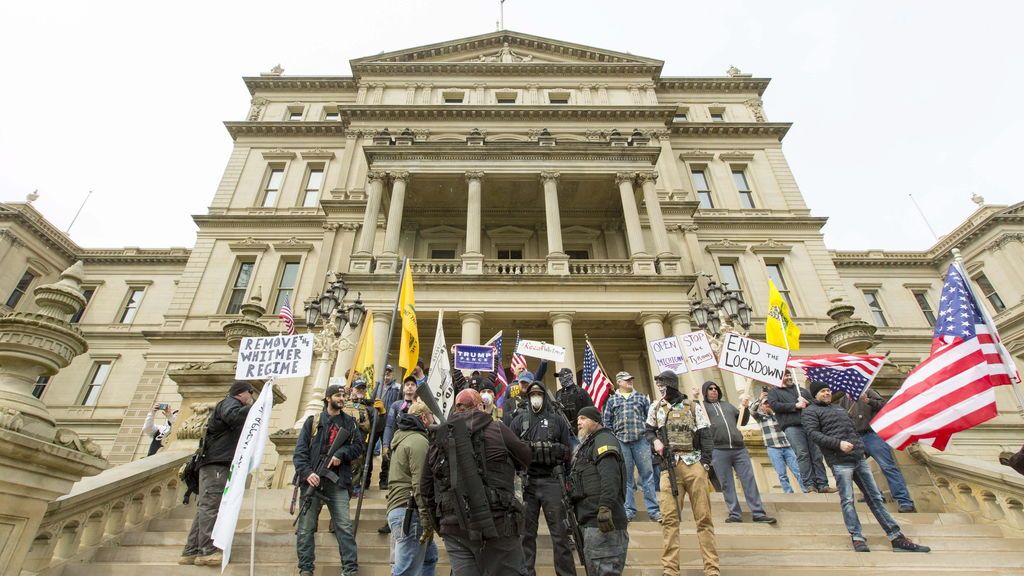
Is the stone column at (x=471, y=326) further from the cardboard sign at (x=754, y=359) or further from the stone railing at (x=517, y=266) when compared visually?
the cardboard sign at (x=754, y=359)

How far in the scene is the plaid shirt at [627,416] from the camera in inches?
283

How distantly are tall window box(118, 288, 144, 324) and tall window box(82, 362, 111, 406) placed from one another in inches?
119

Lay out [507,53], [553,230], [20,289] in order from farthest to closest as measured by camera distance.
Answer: [20,289]
[507,53]
[553,230]

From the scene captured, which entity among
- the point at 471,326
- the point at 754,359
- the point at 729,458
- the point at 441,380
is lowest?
the point at 729,458

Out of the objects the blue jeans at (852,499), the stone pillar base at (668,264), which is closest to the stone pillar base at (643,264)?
the stone pillar base at (668,264)

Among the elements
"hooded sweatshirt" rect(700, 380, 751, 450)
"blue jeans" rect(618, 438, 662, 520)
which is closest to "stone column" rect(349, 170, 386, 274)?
"blue jeans" rect(618, 438, 662, 520)

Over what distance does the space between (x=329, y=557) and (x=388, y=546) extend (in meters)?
0.68

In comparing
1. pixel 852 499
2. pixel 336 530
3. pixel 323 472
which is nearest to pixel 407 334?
pixel 323 472

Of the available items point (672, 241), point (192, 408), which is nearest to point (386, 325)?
point (192, 408)

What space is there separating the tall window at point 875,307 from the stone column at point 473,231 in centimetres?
2609

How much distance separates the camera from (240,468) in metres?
5.27

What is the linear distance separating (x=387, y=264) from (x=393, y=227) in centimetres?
193

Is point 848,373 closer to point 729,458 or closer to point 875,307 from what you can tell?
point 729,458

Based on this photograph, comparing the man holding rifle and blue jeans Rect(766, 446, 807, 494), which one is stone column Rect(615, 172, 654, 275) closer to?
blue jeans Rect(766, 446, 807, 494)
